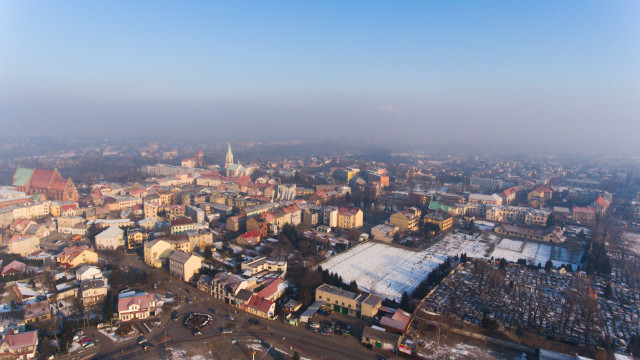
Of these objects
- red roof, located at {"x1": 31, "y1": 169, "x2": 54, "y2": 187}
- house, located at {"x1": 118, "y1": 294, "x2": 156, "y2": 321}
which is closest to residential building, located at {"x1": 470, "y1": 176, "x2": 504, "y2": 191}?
house, located at {"x1": 118, "y1": 294, "x2": 156, "y2": 321}

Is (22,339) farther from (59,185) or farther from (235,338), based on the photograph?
(59,185)

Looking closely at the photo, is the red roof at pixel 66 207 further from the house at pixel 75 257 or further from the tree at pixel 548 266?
the tree at pixel 548 266

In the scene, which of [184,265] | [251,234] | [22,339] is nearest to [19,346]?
[22,339]

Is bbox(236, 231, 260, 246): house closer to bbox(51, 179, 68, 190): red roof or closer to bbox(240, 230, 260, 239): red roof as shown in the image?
bbox(240, 230, 260, 239): red roof

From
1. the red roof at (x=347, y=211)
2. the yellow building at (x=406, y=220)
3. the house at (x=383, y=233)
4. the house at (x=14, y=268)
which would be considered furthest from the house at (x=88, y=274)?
the yellow building at (x=406, y=220)

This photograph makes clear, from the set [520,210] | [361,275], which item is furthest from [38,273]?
[520,210]

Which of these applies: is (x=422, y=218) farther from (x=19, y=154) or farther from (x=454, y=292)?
(x=19, y=154)
